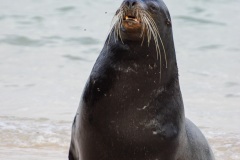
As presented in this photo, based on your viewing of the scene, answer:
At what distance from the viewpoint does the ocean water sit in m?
7.78

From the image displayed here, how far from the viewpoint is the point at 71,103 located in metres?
9.62

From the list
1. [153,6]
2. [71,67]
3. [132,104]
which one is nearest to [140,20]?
[153,6]

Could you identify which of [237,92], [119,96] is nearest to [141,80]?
[119,96]

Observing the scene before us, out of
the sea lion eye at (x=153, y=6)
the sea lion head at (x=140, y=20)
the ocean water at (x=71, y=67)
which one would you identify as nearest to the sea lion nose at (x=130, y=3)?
the sea lion head at (x=140, y=20)

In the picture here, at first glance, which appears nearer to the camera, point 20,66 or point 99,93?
point 99,93

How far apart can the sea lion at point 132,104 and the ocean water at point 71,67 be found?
1.96m

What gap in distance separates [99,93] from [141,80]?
271 millimetres

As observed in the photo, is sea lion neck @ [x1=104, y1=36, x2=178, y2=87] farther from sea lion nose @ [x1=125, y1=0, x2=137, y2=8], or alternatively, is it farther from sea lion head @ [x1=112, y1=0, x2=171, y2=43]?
sea lion nose @ [x1=125, y1=0, x2=137, y2=8]

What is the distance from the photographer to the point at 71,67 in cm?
1202

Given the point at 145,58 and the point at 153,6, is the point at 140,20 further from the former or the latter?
the point at 145,58

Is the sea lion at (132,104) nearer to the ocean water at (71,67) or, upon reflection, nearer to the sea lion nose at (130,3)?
the sea lion nose at (130,3)

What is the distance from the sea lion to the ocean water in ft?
6.44

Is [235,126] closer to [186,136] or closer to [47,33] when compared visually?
[186,136]

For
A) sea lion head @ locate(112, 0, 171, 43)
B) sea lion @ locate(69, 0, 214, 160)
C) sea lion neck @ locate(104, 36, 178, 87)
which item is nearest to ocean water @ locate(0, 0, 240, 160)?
sea lion @ locate(69, 0, 214, 160)
